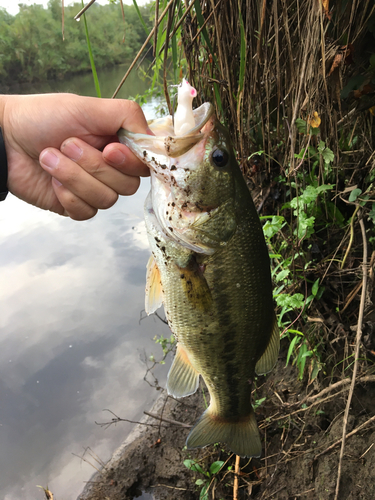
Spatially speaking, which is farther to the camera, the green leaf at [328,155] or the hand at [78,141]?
the green leaf at [328,155]

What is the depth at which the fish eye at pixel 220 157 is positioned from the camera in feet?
4.35

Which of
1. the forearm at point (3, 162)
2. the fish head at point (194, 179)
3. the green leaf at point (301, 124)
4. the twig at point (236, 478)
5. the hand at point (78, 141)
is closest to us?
the fish head at point (194, 179)

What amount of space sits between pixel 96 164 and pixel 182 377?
3.64 ft

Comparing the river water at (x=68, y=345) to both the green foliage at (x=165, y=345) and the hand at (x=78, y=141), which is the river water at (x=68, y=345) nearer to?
the green foliage at (x=165, y=345)

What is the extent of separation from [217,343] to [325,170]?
145 cm

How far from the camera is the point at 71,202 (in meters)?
1.57

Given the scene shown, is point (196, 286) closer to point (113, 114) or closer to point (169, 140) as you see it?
point (169, 140)

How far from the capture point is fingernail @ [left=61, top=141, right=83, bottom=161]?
1426 millimetres

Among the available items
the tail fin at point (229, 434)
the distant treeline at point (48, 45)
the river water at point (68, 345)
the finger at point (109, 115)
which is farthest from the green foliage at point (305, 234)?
the distant treeline at point (48, 45)

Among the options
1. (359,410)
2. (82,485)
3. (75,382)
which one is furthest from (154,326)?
(359,410)

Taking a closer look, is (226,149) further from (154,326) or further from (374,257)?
(154,326)

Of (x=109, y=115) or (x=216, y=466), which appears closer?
(x=109, y=115)

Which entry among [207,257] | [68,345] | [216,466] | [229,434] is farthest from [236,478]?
[68,345]

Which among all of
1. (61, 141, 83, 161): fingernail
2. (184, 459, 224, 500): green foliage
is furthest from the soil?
(61, 141, 83, 161): fingernail
